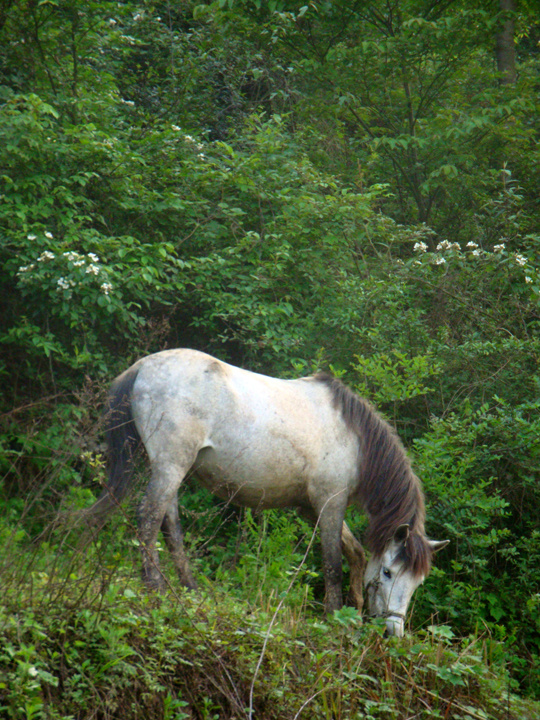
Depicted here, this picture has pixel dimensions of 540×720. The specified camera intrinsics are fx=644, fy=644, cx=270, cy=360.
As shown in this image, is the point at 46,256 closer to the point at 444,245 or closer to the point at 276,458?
the point at 276,458

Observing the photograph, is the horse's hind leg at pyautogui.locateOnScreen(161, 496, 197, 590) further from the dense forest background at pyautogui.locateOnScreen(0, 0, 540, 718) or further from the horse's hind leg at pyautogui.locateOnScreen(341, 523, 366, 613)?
the horse's hind leg at pyautogui.locateOnScreen(341, 523, 366, 613)

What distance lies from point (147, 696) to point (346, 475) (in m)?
2.16

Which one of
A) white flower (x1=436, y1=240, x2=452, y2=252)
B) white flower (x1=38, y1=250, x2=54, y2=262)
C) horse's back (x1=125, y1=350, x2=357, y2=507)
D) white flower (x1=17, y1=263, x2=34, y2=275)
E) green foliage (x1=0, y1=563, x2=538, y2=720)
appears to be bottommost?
green foliage (x1=0, y1=563, x2=538, y2=720)

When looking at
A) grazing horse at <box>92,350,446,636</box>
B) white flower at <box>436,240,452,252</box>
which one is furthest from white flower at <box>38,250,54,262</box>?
white flower at <box>436,240,452,252</box>

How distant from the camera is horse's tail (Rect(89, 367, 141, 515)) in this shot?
4066 mm

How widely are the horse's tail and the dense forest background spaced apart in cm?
→ 30

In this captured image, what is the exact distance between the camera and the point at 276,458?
4270mm

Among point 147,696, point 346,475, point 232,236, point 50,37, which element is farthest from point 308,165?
point 147,696

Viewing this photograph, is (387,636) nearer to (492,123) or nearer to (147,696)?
(147,696)

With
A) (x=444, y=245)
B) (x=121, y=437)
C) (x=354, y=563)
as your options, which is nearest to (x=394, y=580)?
(x=354, y=563)

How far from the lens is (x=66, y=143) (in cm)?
592

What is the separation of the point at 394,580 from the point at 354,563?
2.04 ft

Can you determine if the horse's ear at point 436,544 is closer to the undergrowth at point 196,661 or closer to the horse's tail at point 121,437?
the undergrowth at point 196,661

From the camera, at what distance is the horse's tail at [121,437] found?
407 cm
